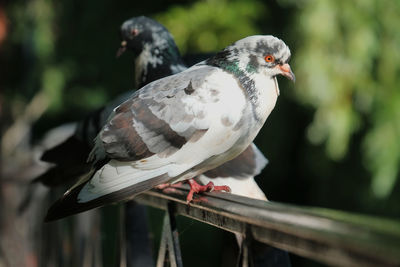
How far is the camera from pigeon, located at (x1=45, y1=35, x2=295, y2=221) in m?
1.28

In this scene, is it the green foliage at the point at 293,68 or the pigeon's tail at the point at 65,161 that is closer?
the pigeon's tail at the point at 65,161

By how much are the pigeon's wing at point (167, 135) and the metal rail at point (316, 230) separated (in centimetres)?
21

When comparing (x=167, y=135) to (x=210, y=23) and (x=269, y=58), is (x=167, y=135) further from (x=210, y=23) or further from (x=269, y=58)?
(x=210, y=23)

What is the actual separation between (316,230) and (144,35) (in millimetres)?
1429

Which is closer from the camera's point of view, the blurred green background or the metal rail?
the metal rail

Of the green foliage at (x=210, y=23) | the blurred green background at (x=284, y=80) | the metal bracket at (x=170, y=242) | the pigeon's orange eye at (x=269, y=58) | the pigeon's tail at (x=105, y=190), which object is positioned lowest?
the blurred green background at (x=284, y=80)

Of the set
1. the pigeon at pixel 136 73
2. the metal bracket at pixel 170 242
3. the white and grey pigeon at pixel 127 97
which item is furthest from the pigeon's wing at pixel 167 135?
the pigeon at pixel 136 73

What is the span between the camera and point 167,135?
4.33ft

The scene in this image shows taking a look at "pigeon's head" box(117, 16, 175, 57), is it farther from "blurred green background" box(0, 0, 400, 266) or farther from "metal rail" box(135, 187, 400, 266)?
"blurred green background" box(0, 0, 400, 266)

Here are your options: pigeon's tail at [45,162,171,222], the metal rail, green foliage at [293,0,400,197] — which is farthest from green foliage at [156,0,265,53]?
the metal rail

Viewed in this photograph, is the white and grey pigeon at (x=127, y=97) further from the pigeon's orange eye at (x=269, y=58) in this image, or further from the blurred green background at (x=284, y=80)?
the blurred green background at (x=284, y=80)

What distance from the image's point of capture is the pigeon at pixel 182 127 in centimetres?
128

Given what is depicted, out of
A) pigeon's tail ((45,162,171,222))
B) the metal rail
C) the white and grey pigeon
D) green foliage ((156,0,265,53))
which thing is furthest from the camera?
green foliage ((156,0,265,53))

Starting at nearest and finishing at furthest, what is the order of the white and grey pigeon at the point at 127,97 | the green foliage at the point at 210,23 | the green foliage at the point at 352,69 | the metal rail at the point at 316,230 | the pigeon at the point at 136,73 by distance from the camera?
1. the metal rail at the point at 316,230
2. the white and grey pigeon at the point at 127,97
3. the pigeon at the point at 136,73
4. the green foliage at the point at 352,69
5. the green foliage at the point at 210,23
